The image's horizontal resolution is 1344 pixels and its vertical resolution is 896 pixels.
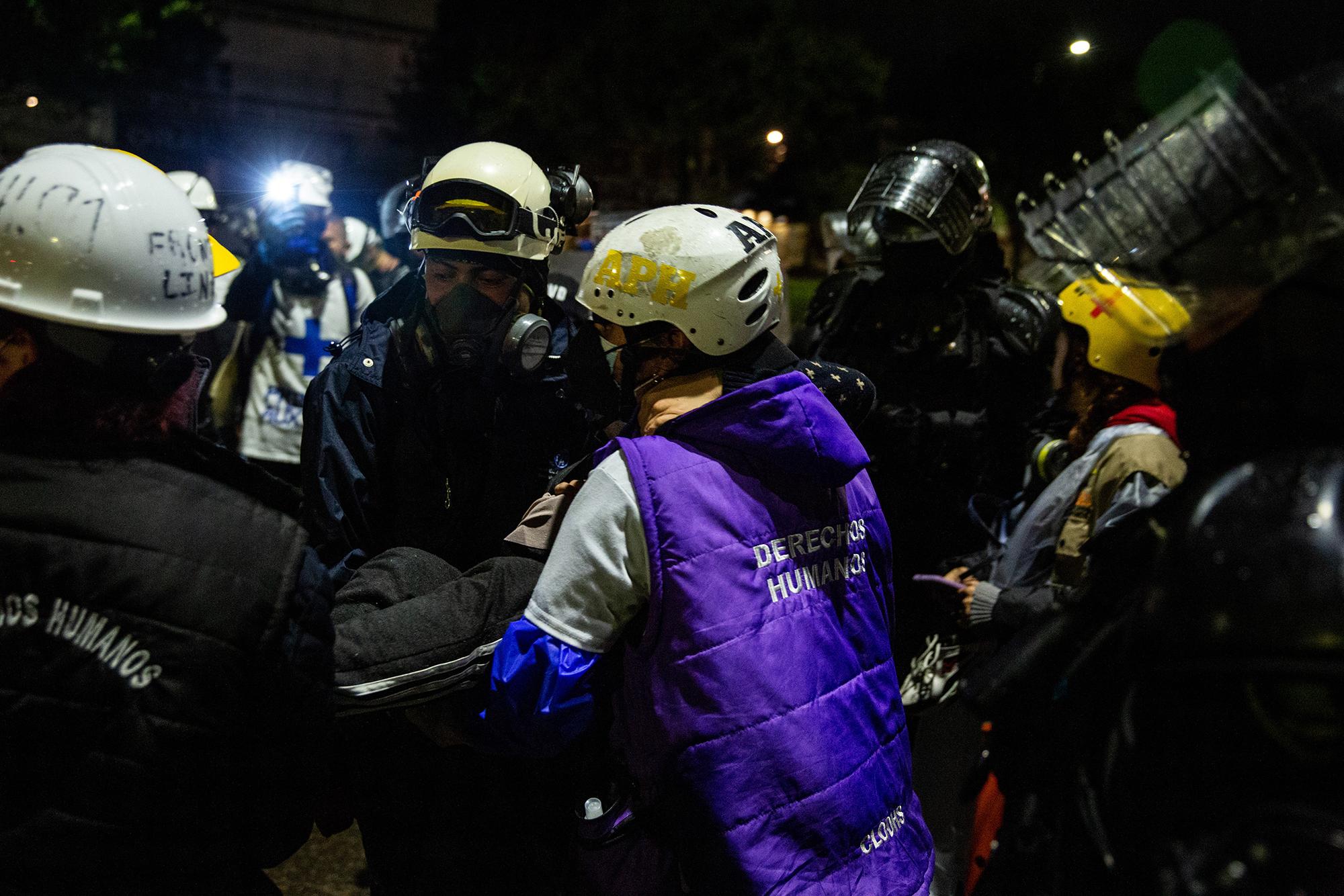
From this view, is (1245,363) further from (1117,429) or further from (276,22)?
(276,22)

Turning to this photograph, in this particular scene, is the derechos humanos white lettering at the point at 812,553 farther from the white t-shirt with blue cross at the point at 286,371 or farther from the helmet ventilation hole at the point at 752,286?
the white t-shirt with blue cross at the point at 286,371

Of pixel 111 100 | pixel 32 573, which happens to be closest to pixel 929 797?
pixel 32 573

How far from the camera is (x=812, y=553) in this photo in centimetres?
202

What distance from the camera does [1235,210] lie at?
59.2 inches

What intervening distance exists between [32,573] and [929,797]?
3.14m

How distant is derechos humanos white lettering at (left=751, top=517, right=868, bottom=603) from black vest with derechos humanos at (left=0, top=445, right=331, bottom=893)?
0.93 metres

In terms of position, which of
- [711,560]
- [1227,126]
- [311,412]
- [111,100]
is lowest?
[711,560]

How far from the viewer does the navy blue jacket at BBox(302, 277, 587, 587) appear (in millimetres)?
2686

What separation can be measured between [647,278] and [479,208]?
1.04 metres

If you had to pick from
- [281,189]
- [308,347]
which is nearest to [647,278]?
[308,347]

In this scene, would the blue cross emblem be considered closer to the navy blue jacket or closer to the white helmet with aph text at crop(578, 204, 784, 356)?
the navy blue jacket

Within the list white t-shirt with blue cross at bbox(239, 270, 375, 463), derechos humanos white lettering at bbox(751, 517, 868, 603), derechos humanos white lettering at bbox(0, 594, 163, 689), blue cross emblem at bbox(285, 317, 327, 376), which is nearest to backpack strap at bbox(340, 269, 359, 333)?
white t-shirt with blue cross at bbox(239, 270, 375, 463)

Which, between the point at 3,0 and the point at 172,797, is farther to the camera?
the point at 3,0

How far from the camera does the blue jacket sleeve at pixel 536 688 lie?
1.88m
